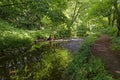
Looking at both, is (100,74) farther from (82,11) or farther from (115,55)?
(82,11)

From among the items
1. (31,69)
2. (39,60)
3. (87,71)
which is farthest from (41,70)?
(87,71)

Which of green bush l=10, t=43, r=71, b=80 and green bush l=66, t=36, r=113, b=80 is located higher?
green bush l=66, t=36, r=113, b=80

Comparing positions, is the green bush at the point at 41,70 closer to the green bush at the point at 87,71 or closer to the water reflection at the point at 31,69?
the water reflection at the point at 31,69

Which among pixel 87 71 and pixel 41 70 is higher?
pixel 87 71

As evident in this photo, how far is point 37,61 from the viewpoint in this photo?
1709cm

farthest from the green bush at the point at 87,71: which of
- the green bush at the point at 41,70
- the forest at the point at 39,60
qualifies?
the green bush at the point at 41,70

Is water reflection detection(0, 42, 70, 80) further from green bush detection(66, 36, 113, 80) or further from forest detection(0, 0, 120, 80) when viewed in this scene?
green bush detection(66, 36, 113, 80)

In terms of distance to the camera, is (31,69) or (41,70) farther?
(31,69)

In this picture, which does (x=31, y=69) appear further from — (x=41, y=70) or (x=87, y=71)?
(x=87, y=71)

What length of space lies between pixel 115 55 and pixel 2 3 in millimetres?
8529

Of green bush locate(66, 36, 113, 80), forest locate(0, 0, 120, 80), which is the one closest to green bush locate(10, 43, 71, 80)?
forest locate(0, 0, 120, 80)

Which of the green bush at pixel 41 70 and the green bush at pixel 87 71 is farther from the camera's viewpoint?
the green bush at pixel 41 70

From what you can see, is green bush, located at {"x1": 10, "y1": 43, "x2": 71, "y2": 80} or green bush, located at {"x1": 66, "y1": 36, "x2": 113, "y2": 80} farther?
green bush, located at {"x1": 10, "y1": 43, "x2": 71, "y2": 80}

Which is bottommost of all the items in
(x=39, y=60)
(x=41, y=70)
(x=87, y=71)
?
(x=41, y=70)
